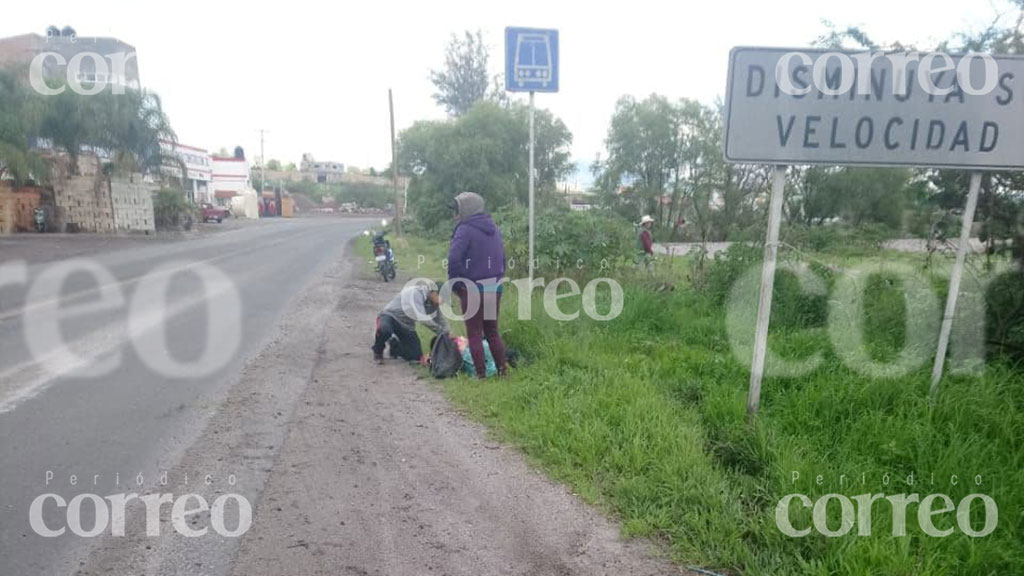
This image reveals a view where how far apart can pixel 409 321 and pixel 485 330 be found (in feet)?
3.34

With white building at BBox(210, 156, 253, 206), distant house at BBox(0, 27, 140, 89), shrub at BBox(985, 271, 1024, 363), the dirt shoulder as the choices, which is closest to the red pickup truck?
distant house at BBox(0, 27, 140, 89)

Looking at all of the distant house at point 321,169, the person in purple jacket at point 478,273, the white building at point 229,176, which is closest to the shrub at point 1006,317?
the person in purple jacket at point 478,273

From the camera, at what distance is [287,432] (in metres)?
4.50

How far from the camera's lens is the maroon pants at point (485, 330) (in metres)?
5.72

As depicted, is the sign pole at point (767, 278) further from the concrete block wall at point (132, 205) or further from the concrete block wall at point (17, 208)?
the concrete block wall at point (132, 205)

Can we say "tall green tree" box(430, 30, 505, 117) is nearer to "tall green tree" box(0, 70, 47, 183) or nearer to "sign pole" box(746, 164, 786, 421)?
"tall green tree" box(0, 70, 47, 183)

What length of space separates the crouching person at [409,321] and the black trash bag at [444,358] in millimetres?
152

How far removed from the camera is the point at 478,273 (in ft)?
18.8

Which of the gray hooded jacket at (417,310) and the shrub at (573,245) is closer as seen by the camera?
the gray hooded jacket at (417,310)

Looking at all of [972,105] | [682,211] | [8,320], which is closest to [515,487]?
[972,105]

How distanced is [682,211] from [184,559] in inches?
1149

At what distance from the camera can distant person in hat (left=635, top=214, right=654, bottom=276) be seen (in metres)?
9.66

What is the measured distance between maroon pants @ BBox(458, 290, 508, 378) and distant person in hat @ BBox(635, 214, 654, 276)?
14.2 feet

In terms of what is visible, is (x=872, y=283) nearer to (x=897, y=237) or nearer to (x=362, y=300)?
(x=897, y=237)
